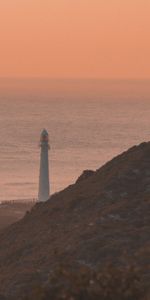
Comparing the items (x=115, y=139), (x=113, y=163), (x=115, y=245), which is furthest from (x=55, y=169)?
(x=115, y=245)

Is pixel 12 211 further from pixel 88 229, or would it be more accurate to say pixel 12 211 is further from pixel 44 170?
pixel 88 229

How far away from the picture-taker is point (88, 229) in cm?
2844

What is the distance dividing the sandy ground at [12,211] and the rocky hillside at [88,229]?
18665mm

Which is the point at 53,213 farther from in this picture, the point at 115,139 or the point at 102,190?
the point at 115,139

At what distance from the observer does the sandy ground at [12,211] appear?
177ft

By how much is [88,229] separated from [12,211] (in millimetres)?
31408

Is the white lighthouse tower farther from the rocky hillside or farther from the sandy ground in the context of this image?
the rocky hillside

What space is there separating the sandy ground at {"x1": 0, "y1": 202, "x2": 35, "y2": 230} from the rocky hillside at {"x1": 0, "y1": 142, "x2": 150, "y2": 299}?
1867cm

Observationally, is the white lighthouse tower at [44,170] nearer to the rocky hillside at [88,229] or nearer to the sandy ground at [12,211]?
the sandy ground at [12,211]

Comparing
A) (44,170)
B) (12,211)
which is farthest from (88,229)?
(44,170)

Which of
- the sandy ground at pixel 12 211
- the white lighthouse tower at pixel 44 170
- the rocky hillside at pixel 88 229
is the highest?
the white lighthouse tower at pixel 44 170

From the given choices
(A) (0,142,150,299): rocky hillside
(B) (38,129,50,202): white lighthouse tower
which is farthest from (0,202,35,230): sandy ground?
(A) (0,142,150,299): rocky hillside

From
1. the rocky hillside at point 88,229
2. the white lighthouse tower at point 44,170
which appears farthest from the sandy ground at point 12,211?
the rocky hillside at point 88,229

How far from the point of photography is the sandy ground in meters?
54.1
